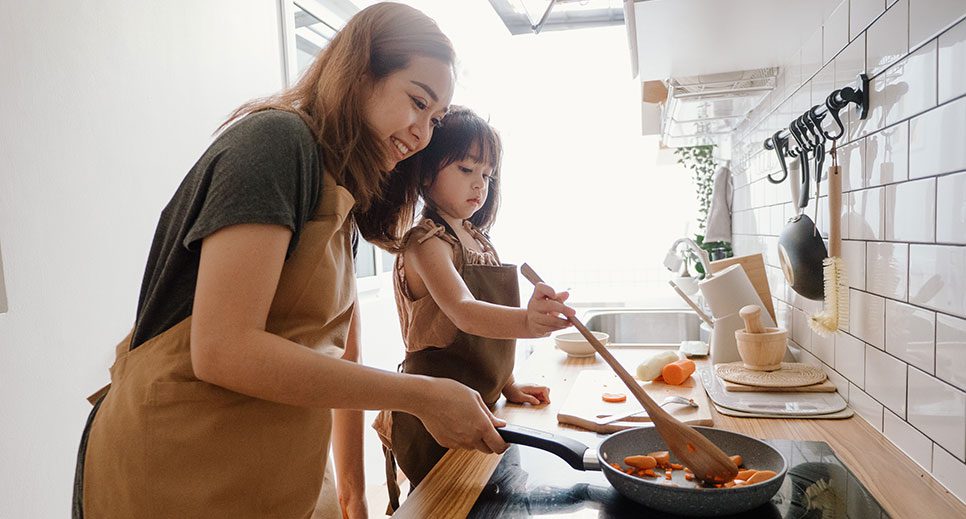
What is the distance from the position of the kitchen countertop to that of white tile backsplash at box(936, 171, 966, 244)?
0.29 meters

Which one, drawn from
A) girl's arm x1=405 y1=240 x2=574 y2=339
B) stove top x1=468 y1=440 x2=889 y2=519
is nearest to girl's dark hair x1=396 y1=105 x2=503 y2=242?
girl's arm x1=405 y1=240 x2=574 y2=339

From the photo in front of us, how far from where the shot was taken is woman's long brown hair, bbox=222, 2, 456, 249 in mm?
706

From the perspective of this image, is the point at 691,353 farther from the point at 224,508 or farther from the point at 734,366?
the point at 224,508

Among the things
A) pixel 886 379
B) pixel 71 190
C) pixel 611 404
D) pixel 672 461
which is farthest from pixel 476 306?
pixel 71 190

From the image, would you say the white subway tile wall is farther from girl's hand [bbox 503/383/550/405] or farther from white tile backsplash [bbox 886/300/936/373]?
girl's hand [bbox 503/383/550/405]

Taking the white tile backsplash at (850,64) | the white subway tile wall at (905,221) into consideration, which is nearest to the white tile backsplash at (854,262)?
the white subway tile wall at (905,221)

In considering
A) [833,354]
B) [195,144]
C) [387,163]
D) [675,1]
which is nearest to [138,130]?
[195,144]

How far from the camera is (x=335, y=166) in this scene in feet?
2.29

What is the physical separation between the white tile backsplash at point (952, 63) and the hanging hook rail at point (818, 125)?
22 cm

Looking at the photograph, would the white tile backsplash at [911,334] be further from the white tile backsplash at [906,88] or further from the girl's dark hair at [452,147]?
the girl's dark hair at [452,147]

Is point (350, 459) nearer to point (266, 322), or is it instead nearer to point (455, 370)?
point (455, 370)

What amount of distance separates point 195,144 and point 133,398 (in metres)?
1.11

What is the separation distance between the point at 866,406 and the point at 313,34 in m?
2.15

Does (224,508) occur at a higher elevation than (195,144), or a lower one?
lower
